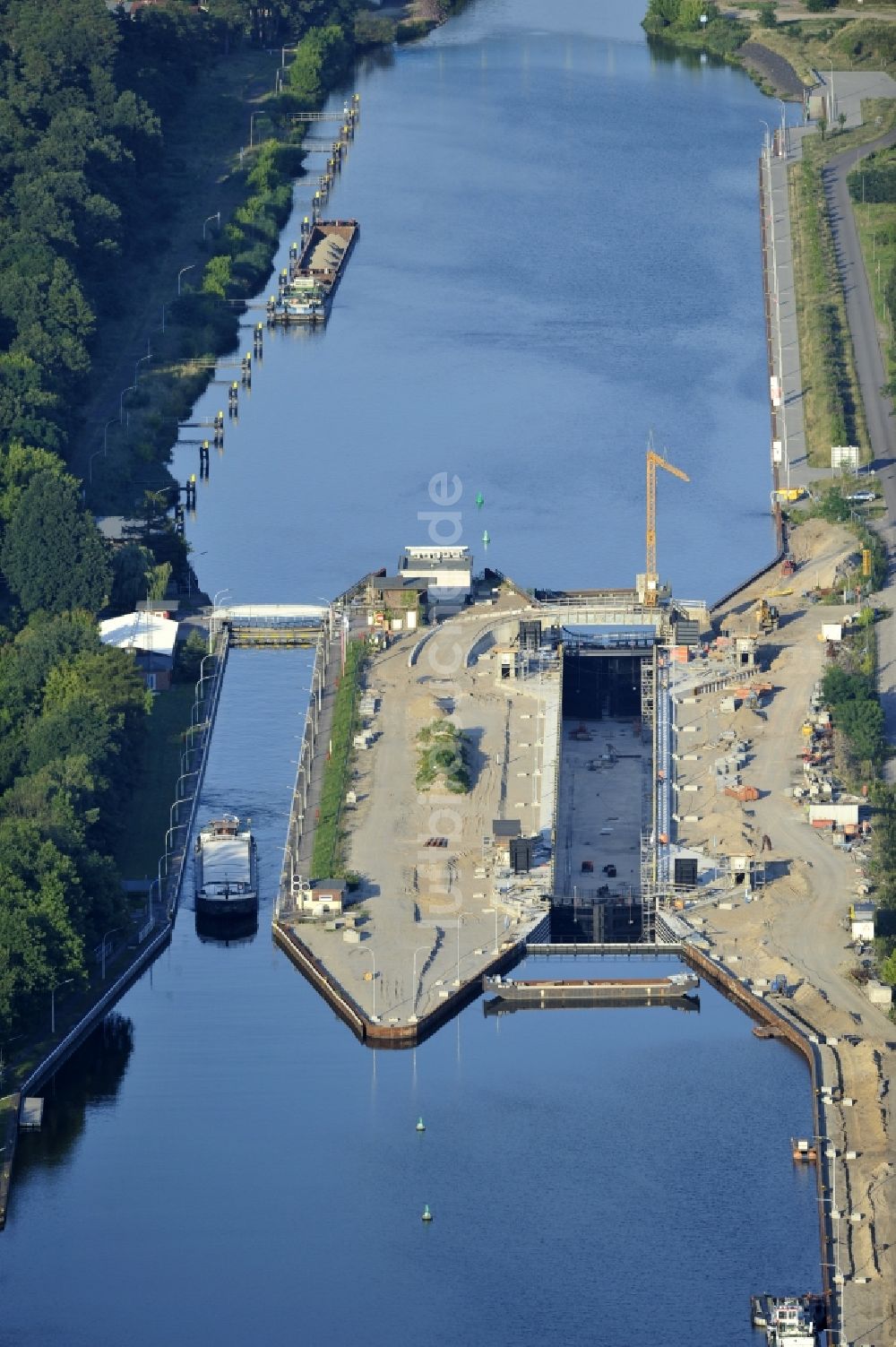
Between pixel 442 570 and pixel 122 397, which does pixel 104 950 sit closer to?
pixel 442 570

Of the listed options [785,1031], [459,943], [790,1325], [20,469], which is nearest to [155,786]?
[459,943]

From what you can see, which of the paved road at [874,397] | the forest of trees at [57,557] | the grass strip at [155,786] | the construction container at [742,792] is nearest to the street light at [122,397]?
the forest of trees at [57,557]

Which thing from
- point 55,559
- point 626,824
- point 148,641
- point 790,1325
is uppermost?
point 55,559

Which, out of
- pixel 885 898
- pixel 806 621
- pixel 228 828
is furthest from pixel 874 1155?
pixel 806 621

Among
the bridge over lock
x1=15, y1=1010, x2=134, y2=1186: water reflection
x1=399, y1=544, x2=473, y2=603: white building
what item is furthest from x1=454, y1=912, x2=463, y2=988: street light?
x1=399, y1=544, x2=473, y2=603: white building

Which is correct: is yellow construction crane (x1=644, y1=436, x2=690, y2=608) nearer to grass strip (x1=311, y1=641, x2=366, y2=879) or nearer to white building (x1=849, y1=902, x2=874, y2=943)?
grass strip (x1=311, y1=641, x2=366, y2=879)
